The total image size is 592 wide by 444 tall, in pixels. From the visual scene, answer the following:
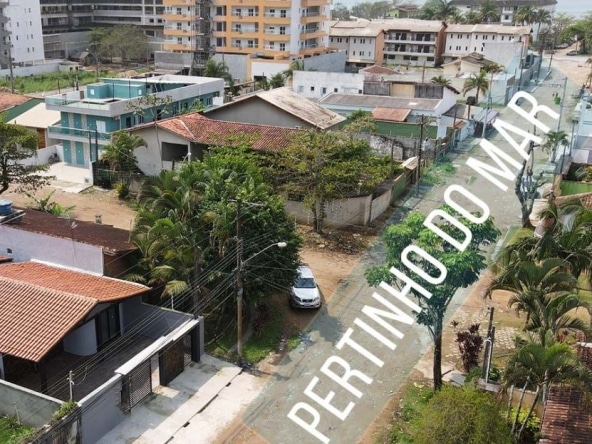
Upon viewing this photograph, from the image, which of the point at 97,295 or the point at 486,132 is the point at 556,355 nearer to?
the point at 97,295

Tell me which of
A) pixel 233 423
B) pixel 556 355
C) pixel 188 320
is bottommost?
pixel 233 423

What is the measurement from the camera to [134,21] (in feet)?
420

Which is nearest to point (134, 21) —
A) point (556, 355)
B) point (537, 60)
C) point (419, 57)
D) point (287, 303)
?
point (419, 57)

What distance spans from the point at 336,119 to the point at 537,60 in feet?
198

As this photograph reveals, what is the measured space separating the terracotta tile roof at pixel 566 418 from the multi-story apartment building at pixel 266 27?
7185 centimetres

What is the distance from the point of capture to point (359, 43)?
103062 millimetres

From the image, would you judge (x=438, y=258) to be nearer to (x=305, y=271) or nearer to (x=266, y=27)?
(x=305, y=271)

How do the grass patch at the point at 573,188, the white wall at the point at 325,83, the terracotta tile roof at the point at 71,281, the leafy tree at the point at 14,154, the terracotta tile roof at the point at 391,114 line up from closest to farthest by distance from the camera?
the terracotta tile roof at the point at 71,281, the leafy tree at the point at 14,154, the grass patch at the point at 573,188, the terracotta tile roof at the point at 391,114, the white wall at the point at 325,83

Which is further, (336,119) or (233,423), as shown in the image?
(336,119)

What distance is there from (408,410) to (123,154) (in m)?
26.0

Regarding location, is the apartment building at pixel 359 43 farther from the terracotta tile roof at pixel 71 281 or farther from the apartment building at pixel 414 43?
the terracotta tile roof at pixel 71 281

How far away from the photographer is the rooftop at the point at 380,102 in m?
55.0

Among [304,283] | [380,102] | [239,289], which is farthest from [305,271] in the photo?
[380,102]

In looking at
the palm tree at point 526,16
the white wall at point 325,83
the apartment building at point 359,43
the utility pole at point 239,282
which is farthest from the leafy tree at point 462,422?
the palm tree at point 526,16
